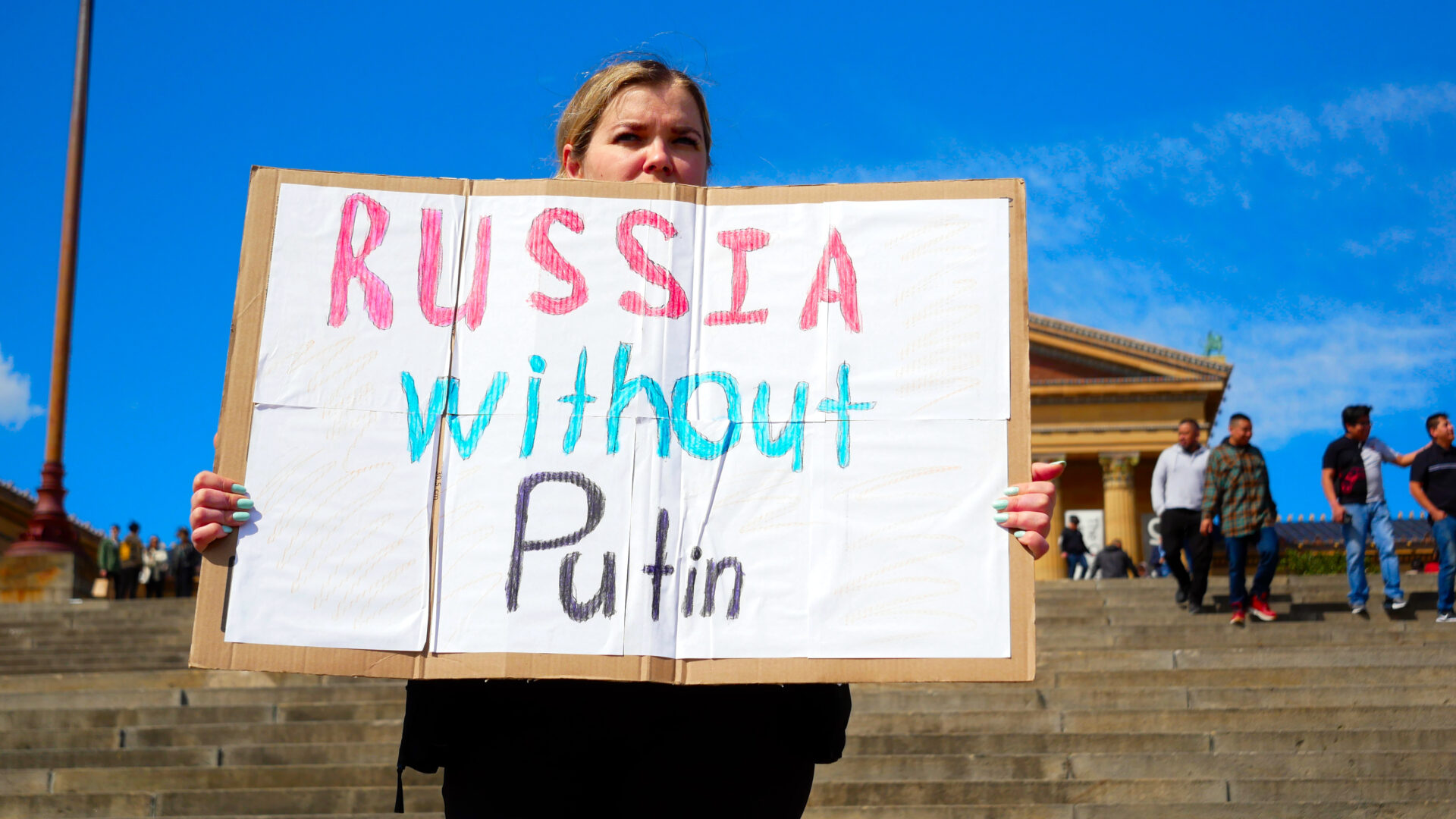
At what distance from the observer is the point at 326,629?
2.23 metres

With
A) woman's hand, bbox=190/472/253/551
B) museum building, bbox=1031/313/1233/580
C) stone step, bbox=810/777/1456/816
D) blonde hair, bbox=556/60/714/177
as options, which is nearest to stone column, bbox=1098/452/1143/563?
museum building, bbox=1031/313/1233/580

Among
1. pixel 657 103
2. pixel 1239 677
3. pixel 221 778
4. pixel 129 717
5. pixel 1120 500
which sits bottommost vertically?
pixel 221 778

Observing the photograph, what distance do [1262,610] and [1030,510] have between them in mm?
8863

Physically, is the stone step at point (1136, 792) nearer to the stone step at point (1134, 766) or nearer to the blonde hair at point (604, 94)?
the stone step at point (1134, 766)

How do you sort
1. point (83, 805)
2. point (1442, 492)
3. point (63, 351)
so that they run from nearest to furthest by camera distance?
1. point (83, 805)
2. point (1442, 492)
3. point (63, 351)

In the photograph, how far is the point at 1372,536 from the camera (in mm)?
9789

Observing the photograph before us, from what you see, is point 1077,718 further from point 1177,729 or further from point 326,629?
point 326,629

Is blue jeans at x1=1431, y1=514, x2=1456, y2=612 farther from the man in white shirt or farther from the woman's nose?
the woman's nose

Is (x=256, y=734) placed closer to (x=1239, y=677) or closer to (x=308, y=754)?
(x=308, y=754)

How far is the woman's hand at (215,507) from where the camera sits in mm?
2197

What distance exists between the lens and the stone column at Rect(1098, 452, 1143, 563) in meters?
38.7

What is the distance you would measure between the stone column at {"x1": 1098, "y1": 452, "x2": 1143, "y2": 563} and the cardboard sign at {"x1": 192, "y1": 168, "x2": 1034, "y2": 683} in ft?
125

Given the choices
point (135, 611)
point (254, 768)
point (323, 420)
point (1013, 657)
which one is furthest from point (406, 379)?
point (135, 611)

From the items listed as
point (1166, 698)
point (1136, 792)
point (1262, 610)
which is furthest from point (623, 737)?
point (1262, 610)
